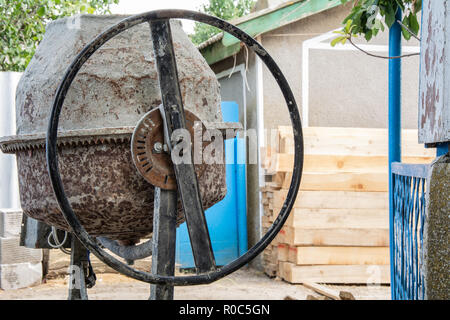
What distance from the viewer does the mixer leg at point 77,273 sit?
2340mm

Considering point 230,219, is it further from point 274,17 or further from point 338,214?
point 274,17

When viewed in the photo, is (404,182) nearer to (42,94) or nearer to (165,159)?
(165,159)

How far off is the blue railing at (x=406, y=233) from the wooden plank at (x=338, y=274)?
296 centimetres

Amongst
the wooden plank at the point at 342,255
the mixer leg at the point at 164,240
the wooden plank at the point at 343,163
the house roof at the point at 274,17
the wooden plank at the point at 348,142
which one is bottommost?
the wooden plank at the point at 342,255

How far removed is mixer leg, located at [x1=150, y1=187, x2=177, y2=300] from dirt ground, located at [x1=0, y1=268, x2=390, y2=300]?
3.19 m

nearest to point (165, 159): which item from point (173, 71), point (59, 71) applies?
point (173, 71)

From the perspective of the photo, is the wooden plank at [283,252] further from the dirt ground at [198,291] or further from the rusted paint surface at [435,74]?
the rusted paint surface at [435,74]

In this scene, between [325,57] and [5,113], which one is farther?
[325,57]

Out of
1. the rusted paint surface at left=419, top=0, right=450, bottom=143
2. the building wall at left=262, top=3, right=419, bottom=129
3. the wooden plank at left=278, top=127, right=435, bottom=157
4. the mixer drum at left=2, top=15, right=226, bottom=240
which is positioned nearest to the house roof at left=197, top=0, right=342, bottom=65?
the building wall at left=262, top=3, right=419, bottom=129

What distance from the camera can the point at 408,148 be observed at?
5492mm

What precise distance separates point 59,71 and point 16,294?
12.3 ft

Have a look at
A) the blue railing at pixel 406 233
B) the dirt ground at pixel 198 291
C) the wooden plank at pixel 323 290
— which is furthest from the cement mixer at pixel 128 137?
the dirt ground at pixel 198 291

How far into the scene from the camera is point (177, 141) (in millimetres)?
1536

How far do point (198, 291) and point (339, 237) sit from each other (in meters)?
1.57
